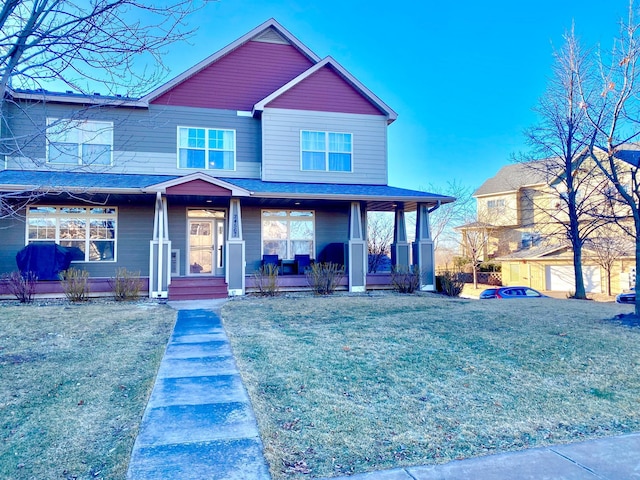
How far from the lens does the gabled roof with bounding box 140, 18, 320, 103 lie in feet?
44.5

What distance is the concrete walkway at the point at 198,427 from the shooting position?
290cm

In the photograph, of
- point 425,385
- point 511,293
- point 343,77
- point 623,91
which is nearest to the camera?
point 425,385

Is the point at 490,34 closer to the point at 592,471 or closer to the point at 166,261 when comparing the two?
the point at 166,261

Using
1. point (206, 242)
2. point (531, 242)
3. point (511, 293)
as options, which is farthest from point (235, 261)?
point (531, 242)

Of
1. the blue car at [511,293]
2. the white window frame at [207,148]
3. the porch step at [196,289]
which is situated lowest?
the blue car at [511,293]

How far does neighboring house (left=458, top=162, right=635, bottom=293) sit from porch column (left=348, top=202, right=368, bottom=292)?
1307 centimetres

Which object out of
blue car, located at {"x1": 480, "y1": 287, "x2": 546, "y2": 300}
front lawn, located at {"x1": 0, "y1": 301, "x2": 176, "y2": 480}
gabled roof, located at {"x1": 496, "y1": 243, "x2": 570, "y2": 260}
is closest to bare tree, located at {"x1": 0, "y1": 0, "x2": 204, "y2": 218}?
front lawn, located at {"x1": 0, "y1": 301, "x2": 176, "y2": 480}

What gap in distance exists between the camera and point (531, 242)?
3142cm

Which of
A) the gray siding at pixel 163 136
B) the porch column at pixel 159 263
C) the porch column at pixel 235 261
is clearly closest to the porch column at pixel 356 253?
the porch column at pixel 235 261

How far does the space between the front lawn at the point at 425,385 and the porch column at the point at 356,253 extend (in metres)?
4.45

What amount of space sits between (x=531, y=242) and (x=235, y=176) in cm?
2541

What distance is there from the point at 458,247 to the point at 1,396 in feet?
122

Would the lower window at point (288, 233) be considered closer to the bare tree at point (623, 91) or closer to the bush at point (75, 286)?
the bush at point (75, 286)

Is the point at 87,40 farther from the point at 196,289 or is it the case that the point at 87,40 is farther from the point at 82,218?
the point at 82,218
